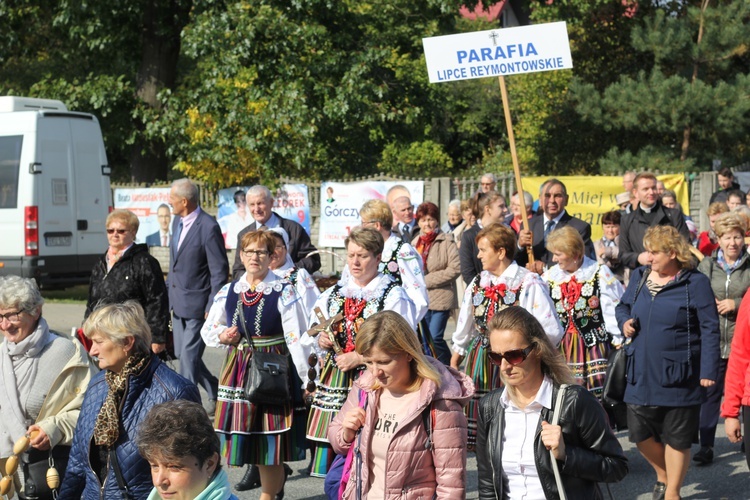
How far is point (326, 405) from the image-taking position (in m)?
6.16

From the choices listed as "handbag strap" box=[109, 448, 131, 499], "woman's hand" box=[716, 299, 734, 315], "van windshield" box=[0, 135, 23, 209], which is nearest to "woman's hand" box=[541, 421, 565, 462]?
"handbag strap" box=[109, 448, 131, 499]

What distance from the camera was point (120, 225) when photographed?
782 centimetres

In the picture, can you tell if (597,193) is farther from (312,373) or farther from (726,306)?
(312,373)

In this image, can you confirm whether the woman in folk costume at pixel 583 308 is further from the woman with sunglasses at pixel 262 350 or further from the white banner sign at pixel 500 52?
the white banner sign at pixel 500 52

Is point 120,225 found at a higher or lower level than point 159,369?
higher

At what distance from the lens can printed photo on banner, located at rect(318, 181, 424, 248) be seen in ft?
60.2

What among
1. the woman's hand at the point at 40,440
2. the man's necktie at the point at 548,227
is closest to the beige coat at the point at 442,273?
the man's necktie at the point at 548,227

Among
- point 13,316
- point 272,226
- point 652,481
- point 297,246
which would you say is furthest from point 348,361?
point 297,246

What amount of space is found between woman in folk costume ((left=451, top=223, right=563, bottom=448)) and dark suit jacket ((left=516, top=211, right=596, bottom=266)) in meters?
2.12

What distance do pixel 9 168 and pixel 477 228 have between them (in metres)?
9.44

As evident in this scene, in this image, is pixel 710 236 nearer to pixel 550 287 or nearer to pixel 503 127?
pixel 550 287

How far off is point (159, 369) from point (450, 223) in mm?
9992

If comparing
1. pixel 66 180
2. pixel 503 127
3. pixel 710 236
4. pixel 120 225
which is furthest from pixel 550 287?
pixel 503 127

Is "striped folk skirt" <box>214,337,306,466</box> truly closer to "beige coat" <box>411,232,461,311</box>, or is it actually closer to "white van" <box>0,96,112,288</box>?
"beige coat" <box>411,232,461,311</box>
